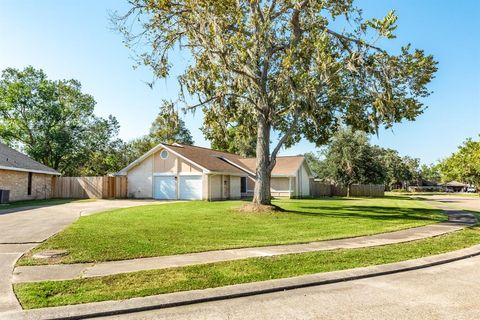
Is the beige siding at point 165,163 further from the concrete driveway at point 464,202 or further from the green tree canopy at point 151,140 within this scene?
the concrete driveway at point 464,202

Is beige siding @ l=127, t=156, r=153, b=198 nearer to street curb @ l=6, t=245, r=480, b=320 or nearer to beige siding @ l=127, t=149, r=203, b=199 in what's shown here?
beige siding @ l=127, t=149, r=203, b=199

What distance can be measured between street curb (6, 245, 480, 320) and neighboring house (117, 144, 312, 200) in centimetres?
2167

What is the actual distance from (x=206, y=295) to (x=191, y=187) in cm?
2387

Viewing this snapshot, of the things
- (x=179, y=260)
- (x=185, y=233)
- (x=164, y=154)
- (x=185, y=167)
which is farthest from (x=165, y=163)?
(x=179, y=260)

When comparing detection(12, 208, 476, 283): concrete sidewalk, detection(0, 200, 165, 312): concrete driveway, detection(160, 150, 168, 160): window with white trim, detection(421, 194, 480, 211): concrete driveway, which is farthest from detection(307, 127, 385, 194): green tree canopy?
detection(0, 200, 165, 312): concrete driveway

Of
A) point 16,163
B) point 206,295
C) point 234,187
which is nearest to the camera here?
point 206,295

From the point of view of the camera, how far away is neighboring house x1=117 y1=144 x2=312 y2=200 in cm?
2878

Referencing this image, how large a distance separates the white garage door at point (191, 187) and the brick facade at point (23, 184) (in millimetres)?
11880

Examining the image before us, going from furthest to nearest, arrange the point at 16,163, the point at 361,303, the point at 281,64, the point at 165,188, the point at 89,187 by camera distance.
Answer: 1. the point at 89,187
2. the point at 165,188
3. the point at 16,163
4. the point at 281,64
5. the point at 361,303

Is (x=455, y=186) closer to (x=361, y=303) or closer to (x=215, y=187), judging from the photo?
(x=215, y=187)

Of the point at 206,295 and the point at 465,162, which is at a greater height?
the point at 465,162

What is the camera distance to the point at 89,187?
3145 centimetres

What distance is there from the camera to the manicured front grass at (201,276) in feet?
17.2

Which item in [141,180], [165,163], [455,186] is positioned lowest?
[455,186]
